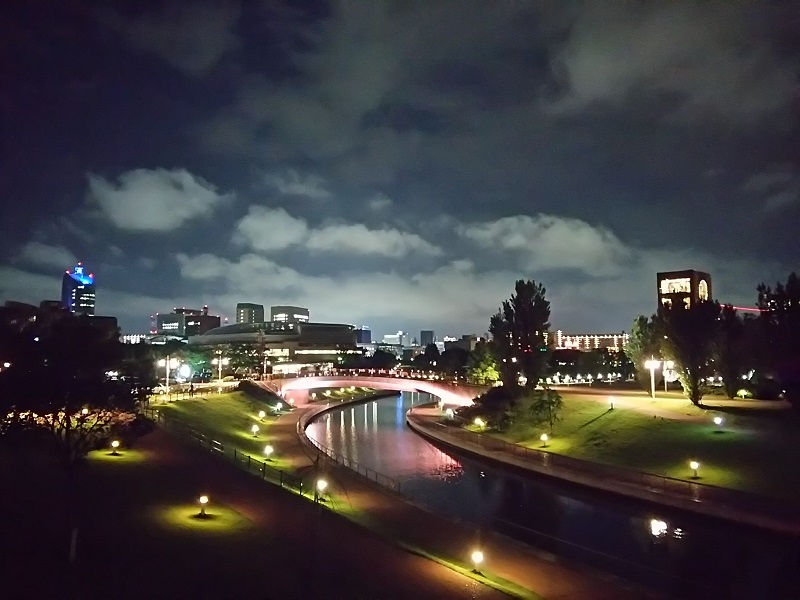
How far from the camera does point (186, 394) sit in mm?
67938

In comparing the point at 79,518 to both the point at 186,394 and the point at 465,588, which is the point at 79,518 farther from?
the point at 186,394

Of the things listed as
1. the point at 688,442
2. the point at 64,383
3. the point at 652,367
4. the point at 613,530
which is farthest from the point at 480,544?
the point at 652,367

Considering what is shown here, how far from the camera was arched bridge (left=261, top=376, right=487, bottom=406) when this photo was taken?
80375 mm

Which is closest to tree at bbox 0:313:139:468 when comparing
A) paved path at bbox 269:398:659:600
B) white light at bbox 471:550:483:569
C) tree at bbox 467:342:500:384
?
paved path at bbox 269:398:659:600

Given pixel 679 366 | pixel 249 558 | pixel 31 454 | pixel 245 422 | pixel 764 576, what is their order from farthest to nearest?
pixel 245 422, pixel 679 366, pixel 31 454, pixel 764 576, pixel 249 558

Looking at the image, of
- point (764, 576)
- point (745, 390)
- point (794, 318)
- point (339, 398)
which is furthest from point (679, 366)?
point (339, 398)

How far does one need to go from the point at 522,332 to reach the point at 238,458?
40.2 m

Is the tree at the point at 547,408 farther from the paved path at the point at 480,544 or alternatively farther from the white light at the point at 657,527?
the paved path at the point at 480,544

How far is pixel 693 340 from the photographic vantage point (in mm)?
51875

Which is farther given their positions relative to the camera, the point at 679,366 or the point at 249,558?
the point at 679,366

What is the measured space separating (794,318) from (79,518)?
35.2 m

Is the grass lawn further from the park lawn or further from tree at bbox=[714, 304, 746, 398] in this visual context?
the park lawn

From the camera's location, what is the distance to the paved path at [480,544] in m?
19.4

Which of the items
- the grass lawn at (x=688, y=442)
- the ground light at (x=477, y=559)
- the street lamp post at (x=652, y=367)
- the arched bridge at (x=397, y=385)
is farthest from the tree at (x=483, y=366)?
the ground light at (x=477, y=559)
